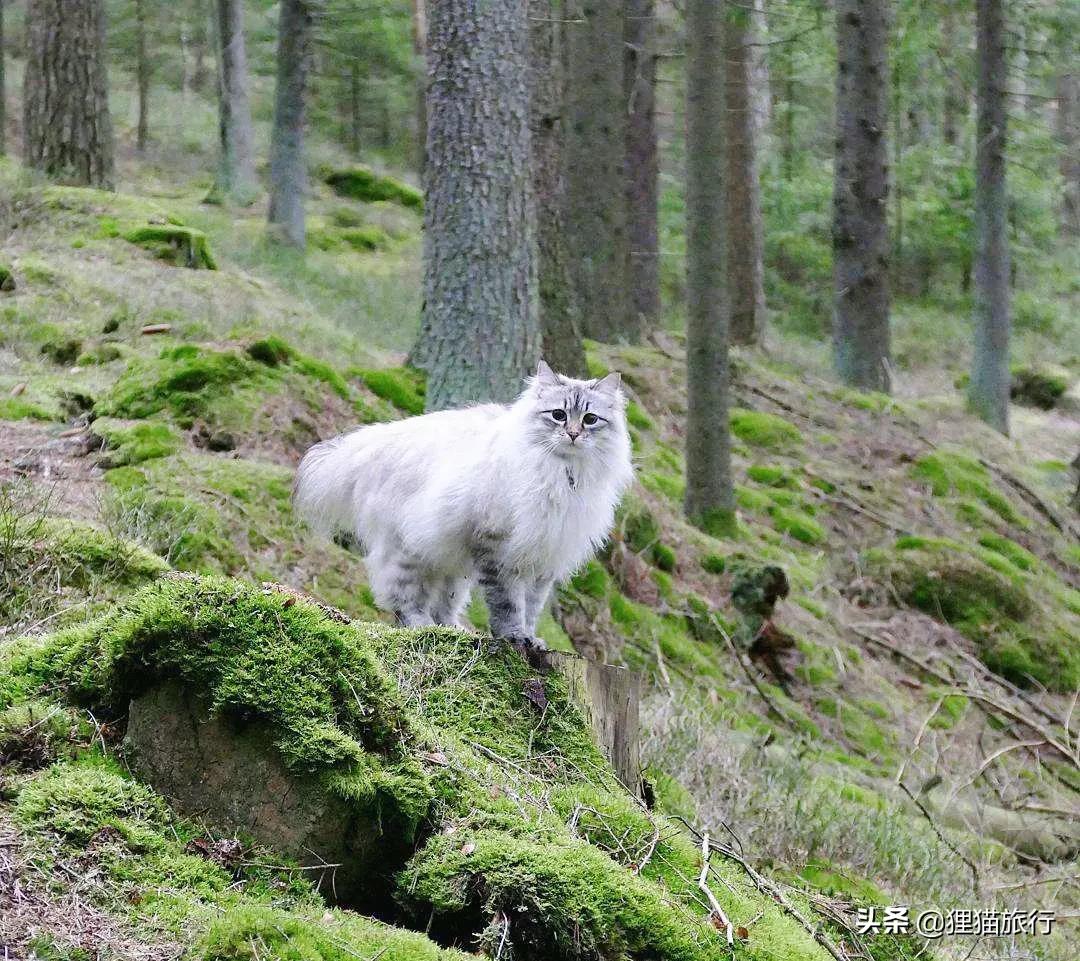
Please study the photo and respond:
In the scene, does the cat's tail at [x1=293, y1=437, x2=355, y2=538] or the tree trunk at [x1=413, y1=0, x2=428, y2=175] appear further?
the tree trunk at [x1=413, y1=0, x2=428, y2=175]

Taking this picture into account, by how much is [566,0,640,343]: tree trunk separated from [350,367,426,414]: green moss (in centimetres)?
605

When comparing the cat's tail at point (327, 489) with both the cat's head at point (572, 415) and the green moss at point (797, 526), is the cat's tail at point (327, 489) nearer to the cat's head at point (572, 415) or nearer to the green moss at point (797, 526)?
the cat's head at point (572, 415)

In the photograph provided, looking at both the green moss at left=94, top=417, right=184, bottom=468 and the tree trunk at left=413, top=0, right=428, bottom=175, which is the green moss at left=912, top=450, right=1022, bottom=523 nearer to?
the green moss at left=94, top=417, right=184, bottom=468

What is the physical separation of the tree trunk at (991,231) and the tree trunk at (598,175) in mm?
6846

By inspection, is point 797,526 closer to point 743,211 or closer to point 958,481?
point 958,481

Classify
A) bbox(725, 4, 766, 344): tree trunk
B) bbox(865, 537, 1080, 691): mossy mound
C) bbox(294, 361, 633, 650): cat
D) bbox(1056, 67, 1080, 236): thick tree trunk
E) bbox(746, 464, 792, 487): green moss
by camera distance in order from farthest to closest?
1. bbox(1056, 67, 1080, 236): thick tree trunk
2. bbox(725, 4, 766, 344): tree trunk
3. bbox(746, 464, 792, 487): green moss
4. bbox(865, 537, 1080, 691): mossy mound
5. bbox(294, 361, 633, 650): cat

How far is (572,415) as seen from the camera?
5.45 m

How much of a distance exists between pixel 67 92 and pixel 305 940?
12921 mm

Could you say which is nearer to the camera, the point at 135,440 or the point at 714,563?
the point at 135,440

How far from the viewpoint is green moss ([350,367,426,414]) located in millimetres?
9805

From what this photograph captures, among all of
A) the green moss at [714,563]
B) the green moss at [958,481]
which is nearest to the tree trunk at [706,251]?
the green moss at [714,563]

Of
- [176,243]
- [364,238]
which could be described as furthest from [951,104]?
[176,243]

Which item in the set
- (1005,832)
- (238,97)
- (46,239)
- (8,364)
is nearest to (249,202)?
(238,97)

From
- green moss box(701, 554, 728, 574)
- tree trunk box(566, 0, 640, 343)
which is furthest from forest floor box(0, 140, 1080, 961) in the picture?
tree trunk box(566, 0, 640, 343)
